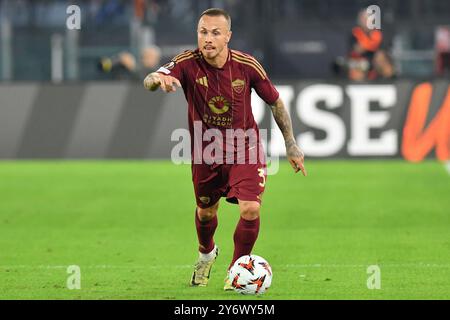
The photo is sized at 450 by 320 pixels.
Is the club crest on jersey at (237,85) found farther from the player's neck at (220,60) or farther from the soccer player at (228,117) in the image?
the player's neck at (220,60)

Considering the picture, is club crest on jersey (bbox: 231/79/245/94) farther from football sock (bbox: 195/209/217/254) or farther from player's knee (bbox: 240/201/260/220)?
football sock (bbox: 195/209/217/254)

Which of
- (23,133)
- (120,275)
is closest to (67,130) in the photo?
(23,133)

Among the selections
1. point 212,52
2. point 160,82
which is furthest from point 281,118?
point 160,82

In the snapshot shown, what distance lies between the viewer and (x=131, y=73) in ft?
73.6

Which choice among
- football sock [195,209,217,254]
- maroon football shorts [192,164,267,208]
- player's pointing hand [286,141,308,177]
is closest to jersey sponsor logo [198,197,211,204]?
maroon football shorts [192,164,267,208]

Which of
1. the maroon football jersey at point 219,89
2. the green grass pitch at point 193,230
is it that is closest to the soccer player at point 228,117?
the maroon football jersey at point 219,89

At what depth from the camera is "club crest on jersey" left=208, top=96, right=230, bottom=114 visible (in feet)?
30.7

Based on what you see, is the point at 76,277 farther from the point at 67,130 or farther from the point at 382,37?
the point at 382,37

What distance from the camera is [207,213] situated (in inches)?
385

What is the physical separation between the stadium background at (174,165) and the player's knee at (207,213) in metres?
0.58

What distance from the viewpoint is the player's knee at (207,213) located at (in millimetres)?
9781

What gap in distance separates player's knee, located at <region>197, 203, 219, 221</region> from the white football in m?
0.72
